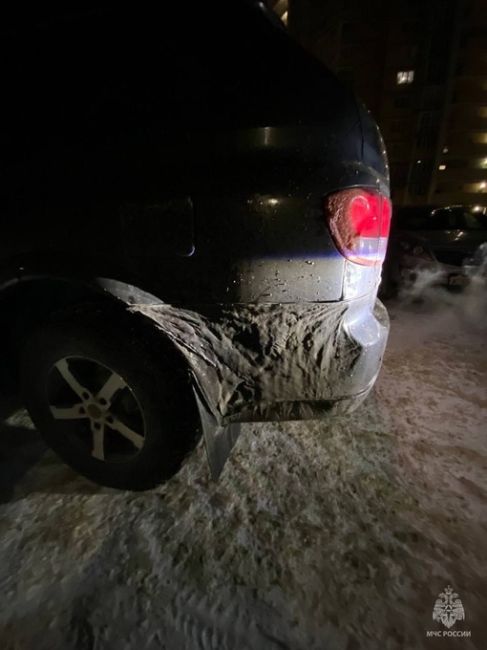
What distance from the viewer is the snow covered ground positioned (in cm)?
129

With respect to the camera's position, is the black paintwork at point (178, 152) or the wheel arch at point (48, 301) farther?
the wheel arch at point (48, 301)

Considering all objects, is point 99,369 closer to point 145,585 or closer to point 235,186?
point 145,585

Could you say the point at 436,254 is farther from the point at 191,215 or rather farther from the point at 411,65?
the point at 411,65

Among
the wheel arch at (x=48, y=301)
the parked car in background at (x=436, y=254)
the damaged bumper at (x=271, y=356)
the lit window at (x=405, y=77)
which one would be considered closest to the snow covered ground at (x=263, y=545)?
the damaged bumper at (x=271, y=356)

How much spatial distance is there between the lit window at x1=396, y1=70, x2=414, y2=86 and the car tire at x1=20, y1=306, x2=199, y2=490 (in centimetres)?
4140

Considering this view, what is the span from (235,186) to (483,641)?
75.8 inches

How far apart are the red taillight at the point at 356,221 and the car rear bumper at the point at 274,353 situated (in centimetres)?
22

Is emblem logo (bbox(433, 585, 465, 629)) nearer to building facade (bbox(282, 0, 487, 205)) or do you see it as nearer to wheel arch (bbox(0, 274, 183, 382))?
wheel arch (bbox(0, 274, 183, 382))

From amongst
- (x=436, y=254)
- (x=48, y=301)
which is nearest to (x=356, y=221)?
(x=48, y=301)

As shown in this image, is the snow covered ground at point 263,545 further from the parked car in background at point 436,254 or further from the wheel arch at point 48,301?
the parked car in background at point 436,254

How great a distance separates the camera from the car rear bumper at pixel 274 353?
4.88ft

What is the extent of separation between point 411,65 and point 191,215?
41.8 m

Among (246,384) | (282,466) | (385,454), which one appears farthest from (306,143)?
(385,454)

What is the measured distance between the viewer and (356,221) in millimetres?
1389
